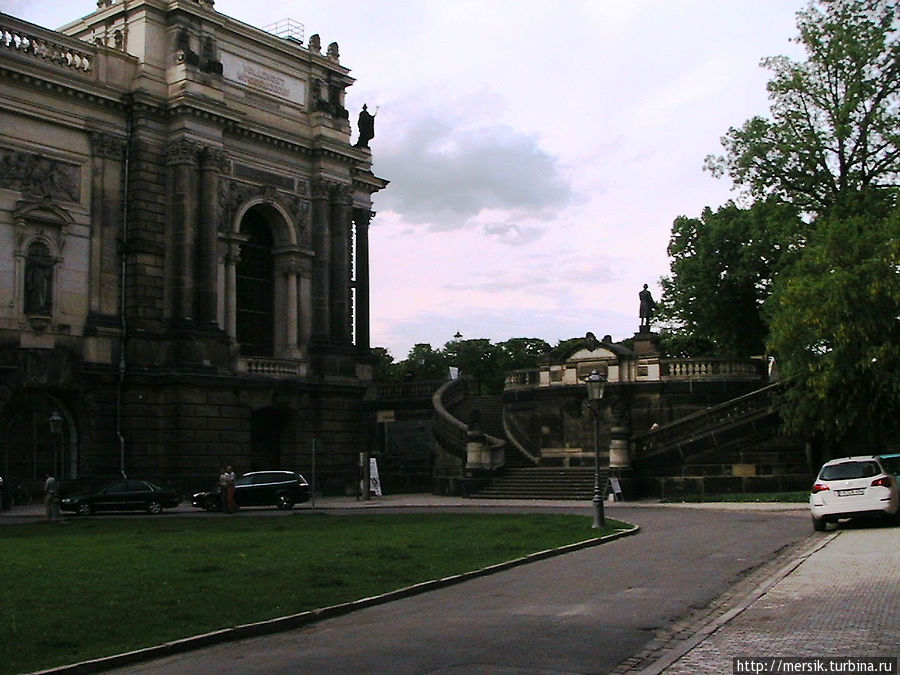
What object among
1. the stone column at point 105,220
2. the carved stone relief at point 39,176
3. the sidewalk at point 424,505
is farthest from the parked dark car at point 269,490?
the carved stone relief at point 39,176

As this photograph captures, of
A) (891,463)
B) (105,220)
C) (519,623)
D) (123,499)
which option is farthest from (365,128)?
(519,623)

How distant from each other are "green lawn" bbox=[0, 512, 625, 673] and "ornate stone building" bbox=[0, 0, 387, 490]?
1401cm

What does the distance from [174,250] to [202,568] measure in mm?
30583

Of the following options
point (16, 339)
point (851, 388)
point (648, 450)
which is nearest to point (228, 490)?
point (16, 339)

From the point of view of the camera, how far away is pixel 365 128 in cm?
5725

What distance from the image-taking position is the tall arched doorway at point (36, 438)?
4100 cm

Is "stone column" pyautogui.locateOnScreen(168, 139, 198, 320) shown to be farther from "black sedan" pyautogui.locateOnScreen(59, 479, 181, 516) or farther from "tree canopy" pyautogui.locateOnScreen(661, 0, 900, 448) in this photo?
"tree canopy" pyautogui.locateOnScreen(661, 0, 900, 448)

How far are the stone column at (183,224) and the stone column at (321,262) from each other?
7.64 meters

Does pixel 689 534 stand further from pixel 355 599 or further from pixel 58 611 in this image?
pixel 58 611

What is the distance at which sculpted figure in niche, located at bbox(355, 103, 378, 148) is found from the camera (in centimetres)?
5694

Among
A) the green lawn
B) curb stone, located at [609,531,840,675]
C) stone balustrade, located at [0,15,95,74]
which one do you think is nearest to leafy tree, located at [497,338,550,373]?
stone balustrade, located at [0,15,95,74]

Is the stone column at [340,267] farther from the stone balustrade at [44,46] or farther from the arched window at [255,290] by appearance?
the stone balustrade at [44,46]

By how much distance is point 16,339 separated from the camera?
41188mm

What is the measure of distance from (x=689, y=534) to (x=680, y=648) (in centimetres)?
1464
